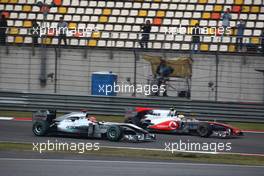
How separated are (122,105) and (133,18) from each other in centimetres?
729

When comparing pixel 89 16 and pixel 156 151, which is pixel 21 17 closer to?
pixel 89 16

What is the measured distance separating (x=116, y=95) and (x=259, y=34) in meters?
6.53

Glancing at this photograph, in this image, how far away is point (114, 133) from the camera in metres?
17.7

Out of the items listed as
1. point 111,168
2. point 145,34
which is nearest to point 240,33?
point 145,34

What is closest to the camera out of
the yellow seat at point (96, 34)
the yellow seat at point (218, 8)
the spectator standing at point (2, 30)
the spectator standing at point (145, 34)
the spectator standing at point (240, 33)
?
the spectator standing at point (240, 33)

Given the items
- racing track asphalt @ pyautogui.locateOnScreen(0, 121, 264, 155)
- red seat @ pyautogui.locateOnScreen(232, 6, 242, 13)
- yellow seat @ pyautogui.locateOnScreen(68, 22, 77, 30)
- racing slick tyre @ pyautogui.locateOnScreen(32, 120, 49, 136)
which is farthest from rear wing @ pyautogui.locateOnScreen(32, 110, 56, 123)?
red seat @ pyautogui.locateOnScreen(232, 6, 242, 13)

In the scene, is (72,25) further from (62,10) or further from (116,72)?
(116,72)

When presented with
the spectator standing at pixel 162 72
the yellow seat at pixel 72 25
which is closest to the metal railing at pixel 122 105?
the spectator standing at pixel 162 72

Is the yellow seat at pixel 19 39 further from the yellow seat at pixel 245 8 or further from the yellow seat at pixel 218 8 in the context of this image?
the yellow seat at pixel 245 8

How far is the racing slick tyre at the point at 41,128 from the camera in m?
18.3

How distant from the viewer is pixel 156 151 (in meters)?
16.2

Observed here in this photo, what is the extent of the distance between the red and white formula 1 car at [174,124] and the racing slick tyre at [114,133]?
2110mm

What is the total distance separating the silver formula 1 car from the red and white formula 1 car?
53.9 inches

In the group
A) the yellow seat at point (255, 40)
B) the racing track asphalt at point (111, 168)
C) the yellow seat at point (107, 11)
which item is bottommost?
the racing track asphalt at point (111, 168)
